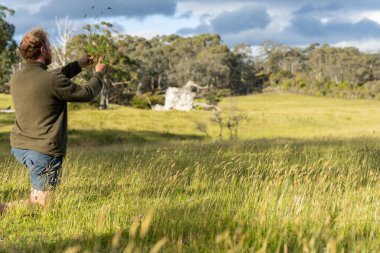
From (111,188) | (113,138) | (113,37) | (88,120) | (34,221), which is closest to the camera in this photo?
(34,221)

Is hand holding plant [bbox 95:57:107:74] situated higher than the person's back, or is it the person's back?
hand holding plant [bbox 95:57:107:74]

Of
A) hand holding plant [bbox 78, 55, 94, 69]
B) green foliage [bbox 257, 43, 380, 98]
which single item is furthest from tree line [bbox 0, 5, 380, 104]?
hand holding plant [bbox 78, 55, 94, 69]

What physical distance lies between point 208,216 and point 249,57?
116021 mm

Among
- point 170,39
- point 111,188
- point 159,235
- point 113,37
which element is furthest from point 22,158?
point 170,39

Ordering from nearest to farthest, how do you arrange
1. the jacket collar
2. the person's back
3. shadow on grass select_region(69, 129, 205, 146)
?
the person's back → the jacket collar → shadow on grass select_region(69, 129, 205, 146)

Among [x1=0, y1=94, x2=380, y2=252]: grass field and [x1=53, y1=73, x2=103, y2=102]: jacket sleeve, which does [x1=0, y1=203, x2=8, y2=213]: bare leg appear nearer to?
[x1=0, y1=94, x2=380, y2=252]: grass field

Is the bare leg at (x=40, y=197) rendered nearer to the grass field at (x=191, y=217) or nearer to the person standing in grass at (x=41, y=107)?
the person standing in grass at (x=41, y=107)

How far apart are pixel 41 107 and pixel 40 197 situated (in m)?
1.04

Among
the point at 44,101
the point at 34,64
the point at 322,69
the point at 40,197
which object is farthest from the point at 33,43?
the point at 322,69

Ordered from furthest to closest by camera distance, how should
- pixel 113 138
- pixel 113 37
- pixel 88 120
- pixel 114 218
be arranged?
1. pixel 113 37
2. pixel 88 120
3. pixel 113 138
4. pixel 114 218

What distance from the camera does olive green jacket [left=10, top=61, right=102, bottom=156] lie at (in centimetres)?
531

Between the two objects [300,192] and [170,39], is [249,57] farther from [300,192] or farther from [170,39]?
[300,192]

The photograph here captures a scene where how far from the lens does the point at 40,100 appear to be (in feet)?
A: 17.7

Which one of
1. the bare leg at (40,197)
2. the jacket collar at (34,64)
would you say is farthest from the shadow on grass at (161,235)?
the jacket collar at (34,64)
